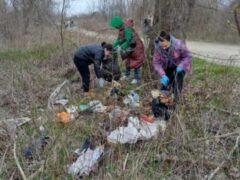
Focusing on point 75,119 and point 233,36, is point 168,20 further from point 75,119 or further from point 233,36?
point 233,36

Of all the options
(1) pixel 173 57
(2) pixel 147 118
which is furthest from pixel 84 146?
(1) pixel 173 57

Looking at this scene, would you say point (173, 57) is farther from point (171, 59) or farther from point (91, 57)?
point (91, 57)

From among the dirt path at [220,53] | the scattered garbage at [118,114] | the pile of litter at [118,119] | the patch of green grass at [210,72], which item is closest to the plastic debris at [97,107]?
the pile of litter at [118,119]

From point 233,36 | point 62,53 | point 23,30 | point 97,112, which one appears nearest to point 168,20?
point 97,112

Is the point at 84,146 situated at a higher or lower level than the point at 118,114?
lower

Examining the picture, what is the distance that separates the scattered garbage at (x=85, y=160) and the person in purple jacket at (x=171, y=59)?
148cm

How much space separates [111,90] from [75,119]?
49.3 inches

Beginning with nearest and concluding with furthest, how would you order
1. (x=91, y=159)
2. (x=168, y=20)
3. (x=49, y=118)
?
(x=91, y=159) < (x=49, y=118) < (x=168, y=20)

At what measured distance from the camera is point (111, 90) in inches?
239

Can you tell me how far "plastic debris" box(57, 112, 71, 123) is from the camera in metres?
4.66

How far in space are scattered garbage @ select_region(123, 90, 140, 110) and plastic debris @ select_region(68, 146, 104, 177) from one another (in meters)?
1.36

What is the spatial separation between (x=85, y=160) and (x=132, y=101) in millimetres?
1840

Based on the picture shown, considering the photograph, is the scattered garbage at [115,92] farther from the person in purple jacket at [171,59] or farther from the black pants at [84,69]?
the black pants at [84,69]

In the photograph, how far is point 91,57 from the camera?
21.9 feet
